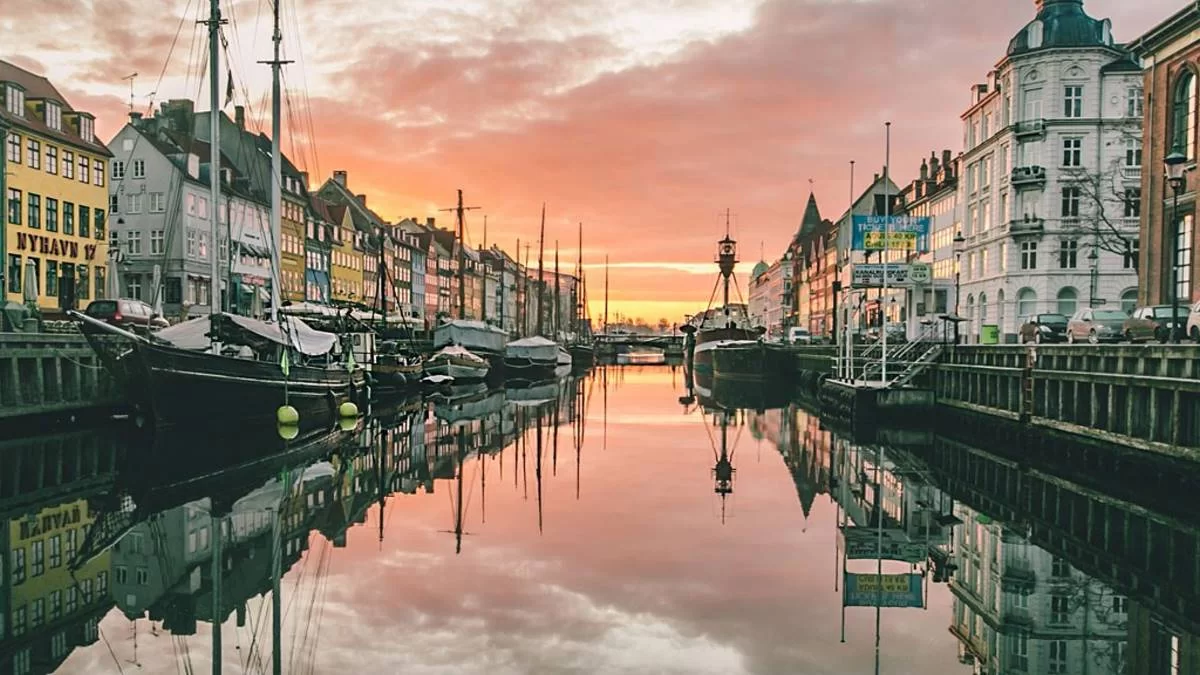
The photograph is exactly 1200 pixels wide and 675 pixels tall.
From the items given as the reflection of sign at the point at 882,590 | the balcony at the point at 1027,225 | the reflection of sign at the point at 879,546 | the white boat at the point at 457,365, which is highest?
the balcony at the point at 1027,225

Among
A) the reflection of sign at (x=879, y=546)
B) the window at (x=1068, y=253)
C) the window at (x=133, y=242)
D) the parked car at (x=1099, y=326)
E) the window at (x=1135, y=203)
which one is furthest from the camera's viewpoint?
the window at (x=133, y=242)

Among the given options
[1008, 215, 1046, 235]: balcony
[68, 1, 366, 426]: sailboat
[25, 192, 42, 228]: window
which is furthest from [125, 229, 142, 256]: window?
[1008, 215, 1046, 235]: balcony

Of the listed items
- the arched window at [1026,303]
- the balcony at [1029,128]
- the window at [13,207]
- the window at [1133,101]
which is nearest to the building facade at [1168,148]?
the balcony at [1029,128]

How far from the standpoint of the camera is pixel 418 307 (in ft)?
491

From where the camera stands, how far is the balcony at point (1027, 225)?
68.8 metres

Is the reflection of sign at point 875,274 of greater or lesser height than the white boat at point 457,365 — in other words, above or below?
above

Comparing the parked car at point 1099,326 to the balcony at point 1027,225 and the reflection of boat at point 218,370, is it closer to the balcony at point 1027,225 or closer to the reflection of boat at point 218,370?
the reflection of boat at point 218,370

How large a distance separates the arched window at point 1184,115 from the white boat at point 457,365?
153 feet

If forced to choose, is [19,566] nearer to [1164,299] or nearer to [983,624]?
[983,624]

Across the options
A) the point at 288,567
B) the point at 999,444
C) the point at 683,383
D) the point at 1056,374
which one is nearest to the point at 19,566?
the point at 288,567

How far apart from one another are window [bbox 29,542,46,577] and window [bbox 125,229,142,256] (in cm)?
6373

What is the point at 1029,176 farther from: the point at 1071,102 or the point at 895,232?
the point at 895,232

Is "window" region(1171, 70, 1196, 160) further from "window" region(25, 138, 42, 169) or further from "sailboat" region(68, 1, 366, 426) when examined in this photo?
"window" region(25, 138, 42, 169)

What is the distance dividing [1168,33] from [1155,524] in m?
28.0
